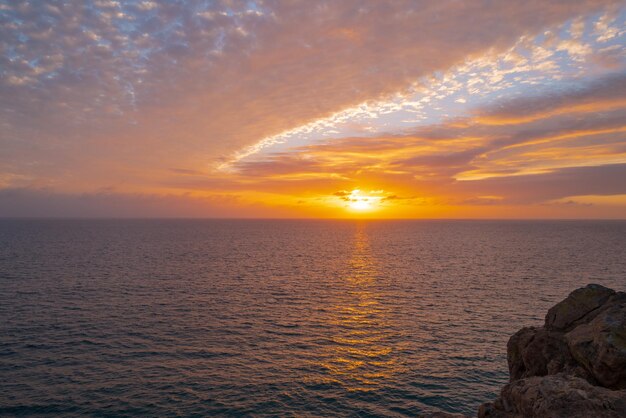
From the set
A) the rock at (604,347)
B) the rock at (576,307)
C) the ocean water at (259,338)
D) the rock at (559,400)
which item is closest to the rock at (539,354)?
the rock at (576,307)

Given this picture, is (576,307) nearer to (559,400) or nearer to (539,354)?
(539,354)

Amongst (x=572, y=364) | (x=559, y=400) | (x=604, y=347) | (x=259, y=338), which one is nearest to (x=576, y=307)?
(x=572, y=364)

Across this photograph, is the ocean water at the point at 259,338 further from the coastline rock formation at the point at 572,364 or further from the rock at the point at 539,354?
the coastline rock formation at the point at 572,364

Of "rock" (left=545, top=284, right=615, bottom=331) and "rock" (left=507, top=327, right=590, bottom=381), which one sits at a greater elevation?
"rock" (left=545, top=284, right=615, bottom=331)

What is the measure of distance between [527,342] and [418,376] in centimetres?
1826

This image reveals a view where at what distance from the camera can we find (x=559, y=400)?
45.4 ft

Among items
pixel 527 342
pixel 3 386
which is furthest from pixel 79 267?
pixel 527 342

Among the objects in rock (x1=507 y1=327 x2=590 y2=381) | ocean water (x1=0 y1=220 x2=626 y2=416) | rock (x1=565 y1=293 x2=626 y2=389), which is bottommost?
ocean water (x1=0 y1=220 x2=626 y2=416)

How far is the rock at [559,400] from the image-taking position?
13.2 m

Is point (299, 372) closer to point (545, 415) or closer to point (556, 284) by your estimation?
point (545, 415)

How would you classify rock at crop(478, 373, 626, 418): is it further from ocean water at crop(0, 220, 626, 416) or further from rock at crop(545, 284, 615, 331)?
ocean water at crop(0, 220, 626, 416)

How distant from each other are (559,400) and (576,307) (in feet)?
51.6

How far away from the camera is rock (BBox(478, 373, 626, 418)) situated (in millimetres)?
13195

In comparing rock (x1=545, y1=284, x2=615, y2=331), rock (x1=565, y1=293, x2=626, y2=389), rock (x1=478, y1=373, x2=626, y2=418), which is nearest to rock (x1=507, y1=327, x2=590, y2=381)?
rock (x1=545, y1=284, x2=615, y2=331)
